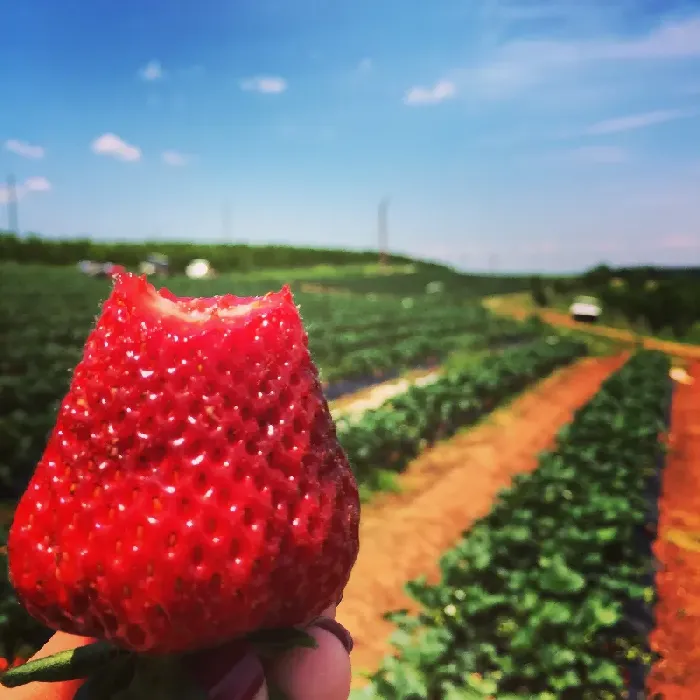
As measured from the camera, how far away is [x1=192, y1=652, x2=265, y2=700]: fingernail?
2.92 feet

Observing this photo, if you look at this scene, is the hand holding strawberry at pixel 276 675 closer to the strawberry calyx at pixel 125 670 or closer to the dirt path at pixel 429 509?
the strawberry calyx at pixel 125 670

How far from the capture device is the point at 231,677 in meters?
0.91

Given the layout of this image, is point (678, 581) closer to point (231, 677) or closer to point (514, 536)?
point (514, 536)

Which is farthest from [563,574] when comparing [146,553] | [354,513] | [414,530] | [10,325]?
[10,325]

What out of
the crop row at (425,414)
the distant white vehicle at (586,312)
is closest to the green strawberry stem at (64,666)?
the crop row at (425,414)

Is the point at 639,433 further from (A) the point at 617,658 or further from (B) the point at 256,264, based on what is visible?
(B) the point at 256,264

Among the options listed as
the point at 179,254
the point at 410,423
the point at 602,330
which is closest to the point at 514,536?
the point at 410,423

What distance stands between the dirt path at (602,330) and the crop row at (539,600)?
1377 centimetres

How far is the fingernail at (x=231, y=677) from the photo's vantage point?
889 mm

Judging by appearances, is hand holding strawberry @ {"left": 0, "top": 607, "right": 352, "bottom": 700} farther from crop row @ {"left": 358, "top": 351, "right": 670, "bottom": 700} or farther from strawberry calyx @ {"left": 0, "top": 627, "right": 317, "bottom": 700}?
crop row @ {"left": 358, "top": 351, "right": 670, "bottom": 700}

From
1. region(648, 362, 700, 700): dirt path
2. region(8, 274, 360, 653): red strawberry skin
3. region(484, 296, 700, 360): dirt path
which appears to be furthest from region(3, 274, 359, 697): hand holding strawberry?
region(484, 296, 700, 360): dirt path

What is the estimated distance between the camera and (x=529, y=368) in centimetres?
1255

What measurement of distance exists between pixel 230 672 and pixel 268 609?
9cm

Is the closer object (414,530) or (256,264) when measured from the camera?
(414,530)
